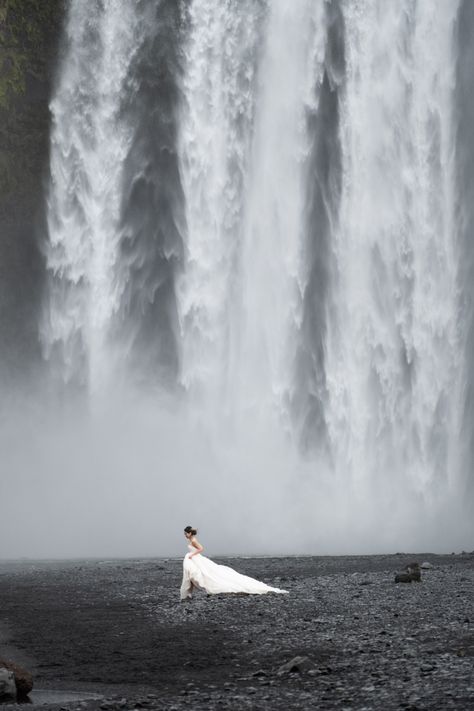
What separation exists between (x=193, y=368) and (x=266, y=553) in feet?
29.6

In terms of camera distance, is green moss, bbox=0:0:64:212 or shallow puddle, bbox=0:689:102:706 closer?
shallow puddle, bbox=0:689:102:706

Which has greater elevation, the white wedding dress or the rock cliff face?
the rock cliff face

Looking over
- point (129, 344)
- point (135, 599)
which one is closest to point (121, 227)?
point (129, 344)

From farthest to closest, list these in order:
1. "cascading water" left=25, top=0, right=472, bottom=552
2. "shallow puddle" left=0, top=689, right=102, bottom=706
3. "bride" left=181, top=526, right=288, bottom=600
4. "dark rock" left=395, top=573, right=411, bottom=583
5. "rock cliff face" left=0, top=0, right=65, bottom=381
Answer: "rock cliff face" left=0, top=0, right=65, bottom=381, "cascading water" left=25, top=0, right=472, bottom=552, "dark rock" left=395, top=573, right=411, bottom=583, "bride" left=181, top=526, right=288, bottom=600, "shallow puddle" left=0, top=689, right=102, bottom=706

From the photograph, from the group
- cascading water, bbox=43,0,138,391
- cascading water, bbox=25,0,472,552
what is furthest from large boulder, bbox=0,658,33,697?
cascading water, bbox=43,0,138,391

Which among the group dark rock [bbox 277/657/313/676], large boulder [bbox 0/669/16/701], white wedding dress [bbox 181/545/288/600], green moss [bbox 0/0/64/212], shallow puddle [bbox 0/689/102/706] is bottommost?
shallow puddle [bbox 0/689/102/706]

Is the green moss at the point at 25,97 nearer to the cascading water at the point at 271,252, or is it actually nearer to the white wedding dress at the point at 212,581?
the cascading water at the point at 271,252

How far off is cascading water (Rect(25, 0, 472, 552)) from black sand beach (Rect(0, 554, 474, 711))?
17190 mm

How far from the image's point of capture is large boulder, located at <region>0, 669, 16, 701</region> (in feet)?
37.7

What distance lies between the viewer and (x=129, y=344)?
42.6 metres

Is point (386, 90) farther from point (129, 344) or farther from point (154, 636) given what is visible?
point (154, 636)

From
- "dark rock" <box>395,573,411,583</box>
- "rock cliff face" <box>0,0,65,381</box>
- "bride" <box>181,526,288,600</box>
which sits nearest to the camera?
"bride" <box>181,526,288,600</box>

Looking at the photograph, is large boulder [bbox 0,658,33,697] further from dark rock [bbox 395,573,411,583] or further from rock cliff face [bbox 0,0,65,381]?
rock cliff face [bbox 0,0,65,381]

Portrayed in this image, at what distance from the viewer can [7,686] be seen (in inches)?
453
